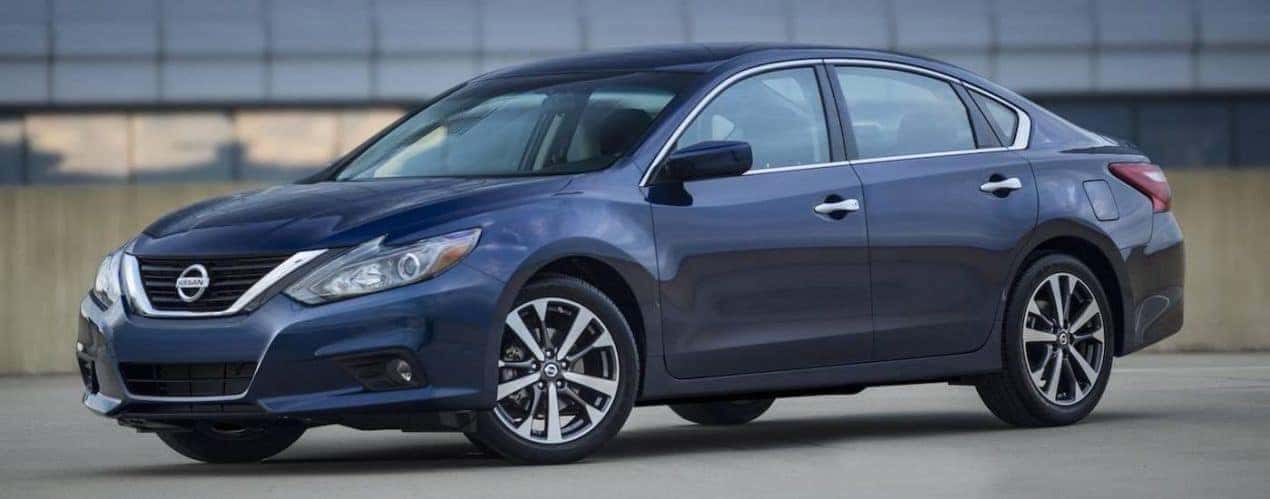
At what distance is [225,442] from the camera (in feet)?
29.6

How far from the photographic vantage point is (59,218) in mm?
16266

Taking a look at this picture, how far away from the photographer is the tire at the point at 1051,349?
32.3 feet

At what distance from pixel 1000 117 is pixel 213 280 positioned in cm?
369

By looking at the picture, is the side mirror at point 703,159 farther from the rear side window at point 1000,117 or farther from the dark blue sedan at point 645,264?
the rear side window at point 1000,117

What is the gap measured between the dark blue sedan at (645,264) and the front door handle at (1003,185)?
2 cm

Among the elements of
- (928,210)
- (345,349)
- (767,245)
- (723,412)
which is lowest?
(723,412)

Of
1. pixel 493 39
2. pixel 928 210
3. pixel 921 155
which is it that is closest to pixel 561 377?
pixel 928 210

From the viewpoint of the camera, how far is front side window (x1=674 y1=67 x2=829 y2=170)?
9.02m

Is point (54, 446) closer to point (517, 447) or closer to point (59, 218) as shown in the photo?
point (517, 447)

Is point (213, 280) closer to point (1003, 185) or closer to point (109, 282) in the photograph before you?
point (109, 282)

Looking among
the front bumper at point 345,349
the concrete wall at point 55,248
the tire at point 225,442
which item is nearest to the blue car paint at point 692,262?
the front bumper at point 345,349

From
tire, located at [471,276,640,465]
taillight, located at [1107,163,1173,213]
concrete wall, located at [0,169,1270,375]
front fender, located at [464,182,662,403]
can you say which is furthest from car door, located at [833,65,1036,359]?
concrete wall, located at [0,169,1270,375]

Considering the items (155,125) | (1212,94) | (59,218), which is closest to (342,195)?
(59,218)

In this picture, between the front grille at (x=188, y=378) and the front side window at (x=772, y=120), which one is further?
the front side window at (x=772, y=120)
